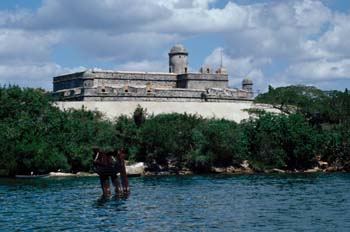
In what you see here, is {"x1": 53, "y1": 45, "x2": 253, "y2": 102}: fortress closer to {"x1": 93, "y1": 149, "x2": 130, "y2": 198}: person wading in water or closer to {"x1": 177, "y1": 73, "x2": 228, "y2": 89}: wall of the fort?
{"x1": 177, "y1": 73, "x2": 228, "y2": 89}: wall of the fort

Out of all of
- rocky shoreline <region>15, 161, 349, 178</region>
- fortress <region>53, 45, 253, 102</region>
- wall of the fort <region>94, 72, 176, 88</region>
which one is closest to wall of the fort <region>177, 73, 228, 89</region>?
fortress <region>53, 45, 253, 102</region>

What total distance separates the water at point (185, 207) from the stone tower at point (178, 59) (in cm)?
5398

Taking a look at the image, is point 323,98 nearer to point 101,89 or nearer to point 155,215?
point 101,89

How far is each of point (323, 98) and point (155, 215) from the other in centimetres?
5854

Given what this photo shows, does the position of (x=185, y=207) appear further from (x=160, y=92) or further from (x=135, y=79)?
(x=135, y=79)

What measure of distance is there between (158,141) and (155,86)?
35.0m

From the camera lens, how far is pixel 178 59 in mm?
96062

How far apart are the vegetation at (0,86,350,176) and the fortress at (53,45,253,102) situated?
23563 mm

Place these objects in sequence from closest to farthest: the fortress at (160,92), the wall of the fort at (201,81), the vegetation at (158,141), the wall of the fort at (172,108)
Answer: the vegetation at (158,141) → the wall of the fort at (172,108) → the fortress at (160,92) → the wall of the fort at (201,81)

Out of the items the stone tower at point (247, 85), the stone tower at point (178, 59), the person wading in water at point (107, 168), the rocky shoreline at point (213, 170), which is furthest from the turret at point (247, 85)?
the person wading in water at point (107, 168)

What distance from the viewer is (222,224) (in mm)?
24484

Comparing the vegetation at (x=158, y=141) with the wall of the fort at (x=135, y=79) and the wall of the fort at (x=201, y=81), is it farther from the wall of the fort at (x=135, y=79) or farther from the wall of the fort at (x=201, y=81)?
the wall of the fort at (x=201, y=81)

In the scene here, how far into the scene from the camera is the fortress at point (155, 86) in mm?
87062

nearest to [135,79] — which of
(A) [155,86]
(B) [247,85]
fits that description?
(A) [155,86]
